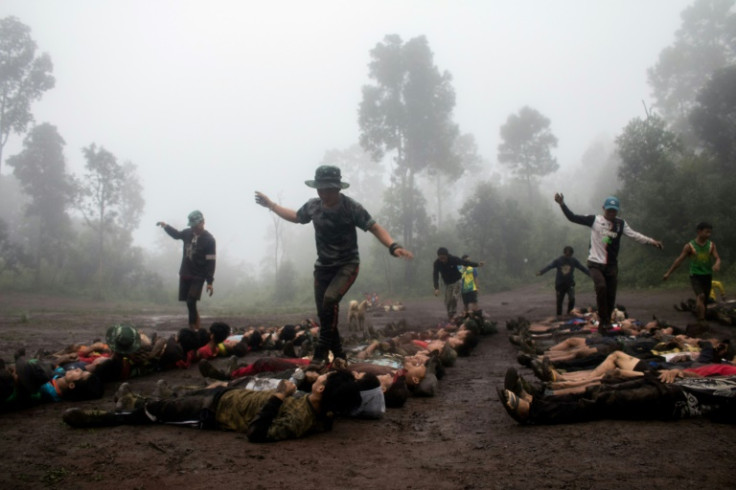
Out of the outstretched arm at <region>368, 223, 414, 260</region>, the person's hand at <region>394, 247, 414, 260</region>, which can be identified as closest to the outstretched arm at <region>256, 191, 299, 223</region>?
the outstretched arm at <region>368, 223, 414, 260</region>

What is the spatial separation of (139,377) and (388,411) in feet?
10.2

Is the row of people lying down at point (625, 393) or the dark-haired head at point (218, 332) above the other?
the dark-haired head at point (218, 332)

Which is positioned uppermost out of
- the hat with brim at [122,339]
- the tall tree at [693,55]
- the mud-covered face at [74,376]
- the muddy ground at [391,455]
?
the tall tree at [693,55]

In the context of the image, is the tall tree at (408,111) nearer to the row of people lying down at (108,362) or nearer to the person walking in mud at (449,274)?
the person walking in mud at (449,274)

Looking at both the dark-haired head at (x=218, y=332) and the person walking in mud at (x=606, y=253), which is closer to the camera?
the dark-haired head at (x=218, y=332)

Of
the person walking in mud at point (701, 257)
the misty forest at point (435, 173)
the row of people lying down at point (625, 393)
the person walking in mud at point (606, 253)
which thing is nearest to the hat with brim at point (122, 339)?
the row of people lying down at point (625, 393)

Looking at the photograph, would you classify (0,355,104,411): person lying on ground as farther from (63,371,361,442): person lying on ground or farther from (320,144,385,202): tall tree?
(320,144,385,202): tall tree

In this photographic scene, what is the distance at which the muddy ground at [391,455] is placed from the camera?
2.50m

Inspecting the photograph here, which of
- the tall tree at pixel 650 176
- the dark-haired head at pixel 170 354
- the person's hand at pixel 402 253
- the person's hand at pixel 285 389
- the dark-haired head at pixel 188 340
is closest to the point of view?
the person's hand at pixel 285 389

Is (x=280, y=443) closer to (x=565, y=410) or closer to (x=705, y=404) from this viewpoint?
(x=565, y=410)

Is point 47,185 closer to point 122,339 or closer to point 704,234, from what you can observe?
point 122,339

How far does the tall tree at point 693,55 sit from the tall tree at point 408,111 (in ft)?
58.4

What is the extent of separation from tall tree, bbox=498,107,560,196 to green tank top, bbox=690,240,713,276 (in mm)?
34846

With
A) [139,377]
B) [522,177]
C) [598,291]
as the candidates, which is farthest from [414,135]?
[139,377]
